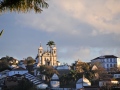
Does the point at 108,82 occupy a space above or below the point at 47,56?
below

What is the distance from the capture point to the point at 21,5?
37.5 ft

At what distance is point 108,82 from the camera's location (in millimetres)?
110062

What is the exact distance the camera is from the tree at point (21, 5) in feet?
37.3

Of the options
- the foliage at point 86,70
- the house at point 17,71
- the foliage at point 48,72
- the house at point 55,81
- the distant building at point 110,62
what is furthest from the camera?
the distant building at point 110,62

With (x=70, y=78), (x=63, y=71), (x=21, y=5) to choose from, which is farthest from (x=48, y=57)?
(x=21, y=5)

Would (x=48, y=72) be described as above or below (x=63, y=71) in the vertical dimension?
below

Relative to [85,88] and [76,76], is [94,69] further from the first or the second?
[85,88]

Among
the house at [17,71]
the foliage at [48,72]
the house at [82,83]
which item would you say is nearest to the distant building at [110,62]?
the house at [17,71]

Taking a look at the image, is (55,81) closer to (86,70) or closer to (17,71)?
(86,70)

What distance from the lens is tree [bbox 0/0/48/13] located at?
1138 cm

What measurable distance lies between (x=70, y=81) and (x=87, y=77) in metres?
6.78

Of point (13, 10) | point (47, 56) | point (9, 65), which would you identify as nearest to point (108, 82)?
point (47, 56)

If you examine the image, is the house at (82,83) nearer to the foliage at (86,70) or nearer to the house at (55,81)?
the foliage at (86,70)

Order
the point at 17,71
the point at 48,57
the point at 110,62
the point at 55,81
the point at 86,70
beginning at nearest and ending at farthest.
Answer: the point at 55,81 → the point at 86,70 → the point at 17,71 → the point at 48,57 → the point at 110,62
